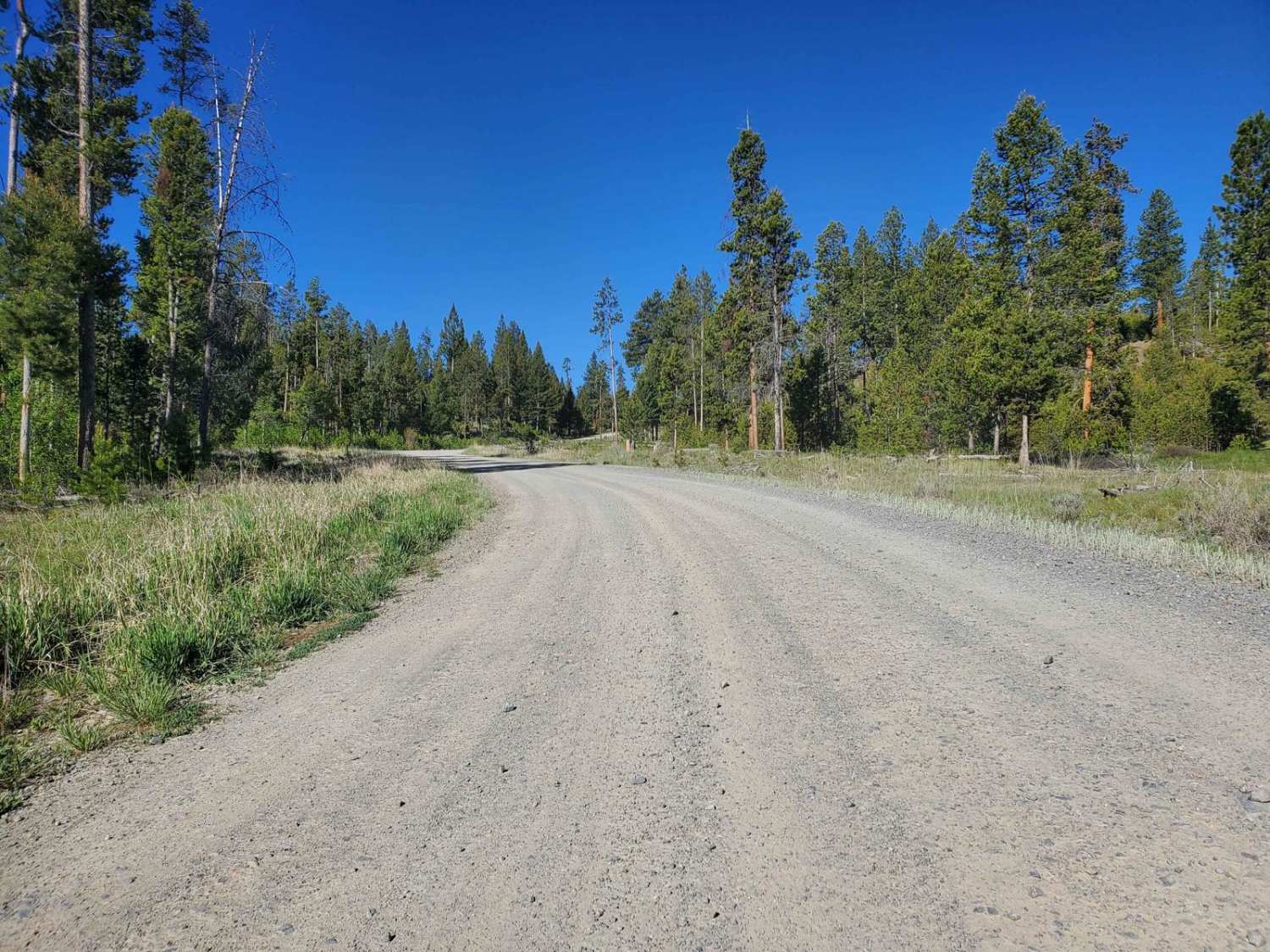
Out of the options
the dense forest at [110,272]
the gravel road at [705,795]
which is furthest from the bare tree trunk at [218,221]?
the gravel road at [705,795]

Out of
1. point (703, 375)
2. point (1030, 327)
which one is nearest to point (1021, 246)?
point (1030, 327)

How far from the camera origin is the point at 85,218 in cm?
1269

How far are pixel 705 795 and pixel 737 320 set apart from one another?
1139 inches

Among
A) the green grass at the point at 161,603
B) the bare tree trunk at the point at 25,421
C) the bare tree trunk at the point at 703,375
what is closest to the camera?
the green grass at the point at 161,603

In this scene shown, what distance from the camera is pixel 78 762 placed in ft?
9.82

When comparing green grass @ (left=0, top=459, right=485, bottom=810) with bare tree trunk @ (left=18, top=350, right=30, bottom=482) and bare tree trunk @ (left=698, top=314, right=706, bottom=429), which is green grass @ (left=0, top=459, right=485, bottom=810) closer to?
bare tree trunk @ (left=18, top=350, right=30, bottom=482)

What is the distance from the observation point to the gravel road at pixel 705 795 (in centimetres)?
186

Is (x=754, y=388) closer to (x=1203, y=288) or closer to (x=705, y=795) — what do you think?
(x=705, y=795)

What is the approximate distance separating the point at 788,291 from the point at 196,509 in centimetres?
2716

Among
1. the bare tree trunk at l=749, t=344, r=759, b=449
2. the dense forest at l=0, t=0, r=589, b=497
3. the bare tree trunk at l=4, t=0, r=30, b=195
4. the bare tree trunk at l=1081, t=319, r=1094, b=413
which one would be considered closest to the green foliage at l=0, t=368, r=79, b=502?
the dense forest at l=0, t=0, r=589, b=497

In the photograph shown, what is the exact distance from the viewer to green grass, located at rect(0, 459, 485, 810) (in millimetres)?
3465

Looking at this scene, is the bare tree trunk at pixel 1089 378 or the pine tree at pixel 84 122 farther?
the bare tree trunk at pixel 1089 378

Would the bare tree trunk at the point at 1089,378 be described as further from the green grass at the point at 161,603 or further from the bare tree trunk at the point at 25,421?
the bare tree trunk at the point at 25,421

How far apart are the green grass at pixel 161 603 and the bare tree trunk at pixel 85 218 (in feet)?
12.6
